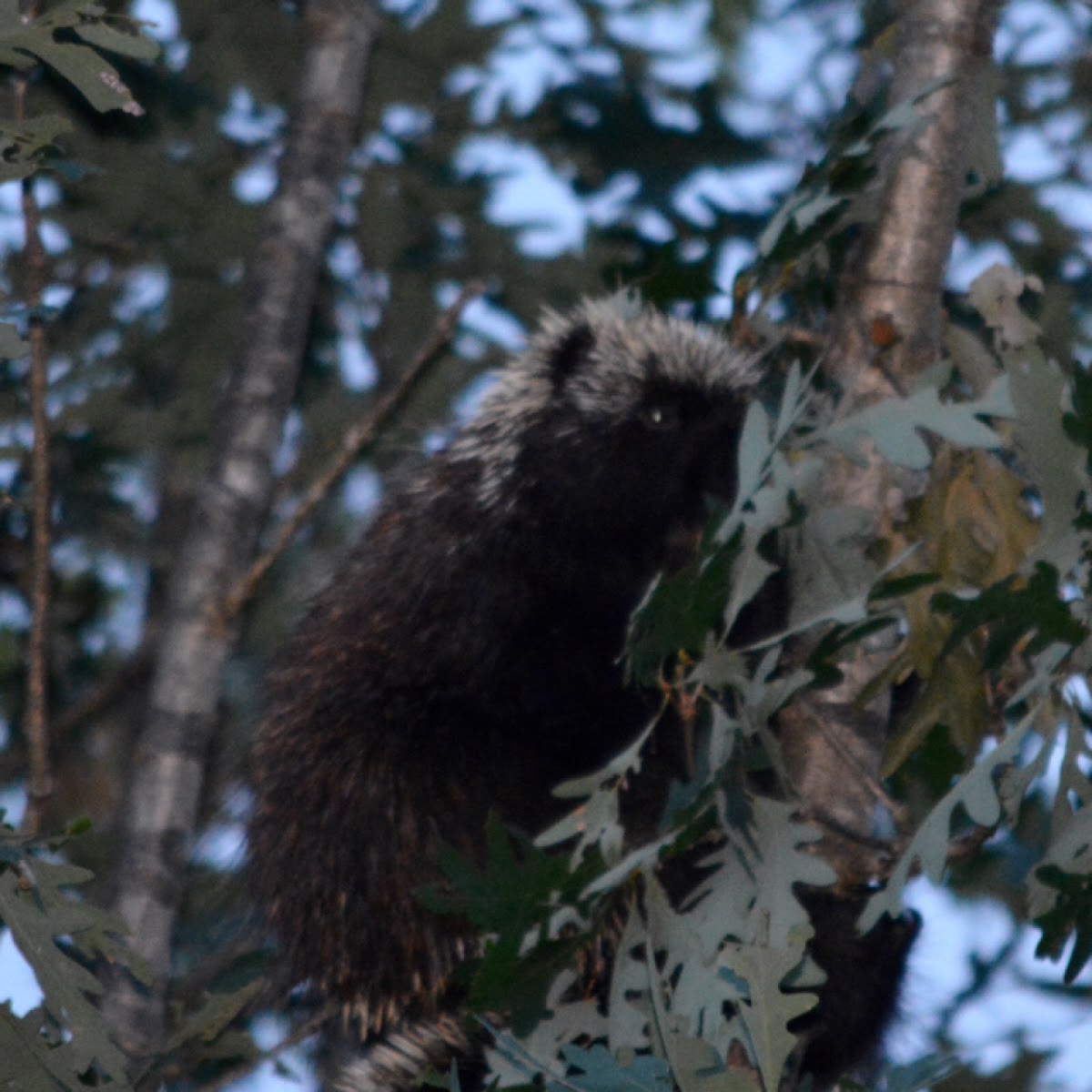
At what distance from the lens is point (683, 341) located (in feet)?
13.4

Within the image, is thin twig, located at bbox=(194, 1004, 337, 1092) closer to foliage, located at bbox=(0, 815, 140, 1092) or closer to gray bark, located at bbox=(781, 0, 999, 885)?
foliage, located at bbox=(0, 815, 140, 1092)

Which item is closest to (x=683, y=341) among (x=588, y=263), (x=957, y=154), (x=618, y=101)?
(x=957, y=154)

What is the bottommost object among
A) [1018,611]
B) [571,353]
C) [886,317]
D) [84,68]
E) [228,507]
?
[1018,611]

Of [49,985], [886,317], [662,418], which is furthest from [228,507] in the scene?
[49,985]

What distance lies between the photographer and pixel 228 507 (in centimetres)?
452

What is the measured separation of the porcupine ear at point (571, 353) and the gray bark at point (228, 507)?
0.92 meters

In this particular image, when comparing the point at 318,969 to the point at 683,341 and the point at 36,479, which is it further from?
the point at 683,341

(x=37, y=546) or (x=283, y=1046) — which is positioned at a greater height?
(x=37, y=546)

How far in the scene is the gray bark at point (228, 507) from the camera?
4090 millimetres

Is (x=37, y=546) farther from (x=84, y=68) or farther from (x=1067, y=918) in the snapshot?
(x=1067, y=918)

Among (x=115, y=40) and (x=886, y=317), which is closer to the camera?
(x=115, y=40)

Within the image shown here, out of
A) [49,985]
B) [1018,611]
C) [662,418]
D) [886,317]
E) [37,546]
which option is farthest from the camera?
[662,418]

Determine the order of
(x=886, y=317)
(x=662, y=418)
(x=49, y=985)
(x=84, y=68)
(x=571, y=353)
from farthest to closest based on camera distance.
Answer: (x=571, y=353)
(x=662, y=418)
(x=886, y=317)
(x=84, y=68)
(x=49, y=985)

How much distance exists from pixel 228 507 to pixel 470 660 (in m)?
1.19
